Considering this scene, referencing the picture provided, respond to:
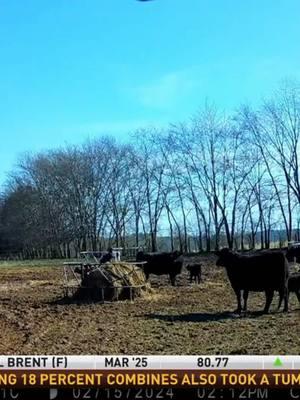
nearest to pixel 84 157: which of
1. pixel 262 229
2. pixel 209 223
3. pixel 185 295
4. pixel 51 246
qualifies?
pixel 51 246

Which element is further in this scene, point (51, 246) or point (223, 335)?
point (51, 246)

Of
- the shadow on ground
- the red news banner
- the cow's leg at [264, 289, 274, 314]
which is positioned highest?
the red news banner

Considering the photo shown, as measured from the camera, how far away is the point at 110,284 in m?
19.7

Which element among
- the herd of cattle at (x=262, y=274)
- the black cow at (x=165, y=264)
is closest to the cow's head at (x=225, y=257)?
the herd of cattle at (x=262, y=274)

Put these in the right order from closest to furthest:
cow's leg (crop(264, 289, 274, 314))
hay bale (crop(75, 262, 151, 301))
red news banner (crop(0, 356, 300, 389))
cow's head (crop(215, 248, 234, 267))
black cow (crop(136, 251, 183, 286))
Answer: red news banner (crop(0, 356, 300, 389)), cow's leg (crop(264, 289, 274, 314)), cow's head (crop(215, 248, 234, 267)), hay bale (crop(75, 262, 151, 301)), black cow (crop(136, 251, 183, 286))

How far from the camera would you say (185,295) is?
68.3 feet

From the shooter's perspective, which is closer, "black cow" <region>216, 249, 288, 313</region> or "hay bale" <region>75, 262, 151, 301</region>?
"black cow" <region>216, 249, 288, 313</region>

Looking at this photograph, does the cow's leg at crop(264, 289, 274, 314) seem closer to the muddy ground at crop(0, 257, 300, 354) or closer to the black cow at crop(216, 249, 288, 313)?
the black cow at crop(216, 249, 288, 313)

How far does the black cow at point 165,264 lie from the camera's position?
83.5 feet

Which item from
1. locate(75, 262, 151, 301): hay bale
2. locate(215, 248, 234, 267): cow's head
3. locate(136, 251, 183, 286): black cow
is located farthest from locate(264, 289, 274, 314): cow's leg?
locate(136, 251, 183, 286): black cow

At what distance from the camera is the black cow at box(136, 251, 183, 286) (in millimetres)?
25453

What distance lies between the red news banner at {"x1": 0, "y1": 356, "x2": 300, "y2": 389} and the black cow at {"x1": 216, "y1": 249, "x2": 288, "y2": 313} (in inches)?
456

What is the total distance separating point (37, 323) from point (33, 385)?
1046 centimetres

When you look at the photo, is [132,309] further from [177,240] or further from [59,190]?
[59,190]
